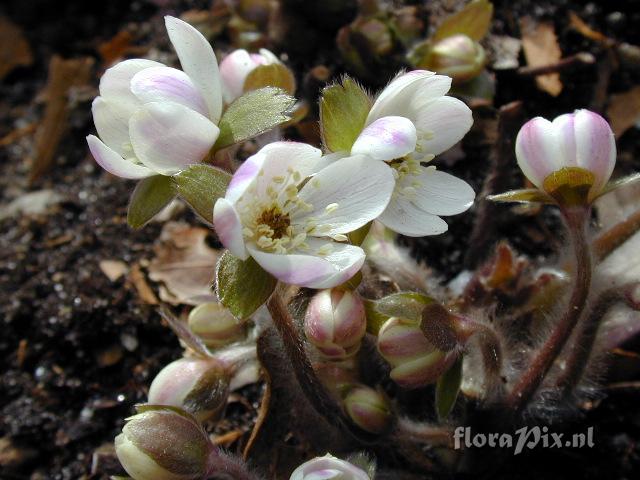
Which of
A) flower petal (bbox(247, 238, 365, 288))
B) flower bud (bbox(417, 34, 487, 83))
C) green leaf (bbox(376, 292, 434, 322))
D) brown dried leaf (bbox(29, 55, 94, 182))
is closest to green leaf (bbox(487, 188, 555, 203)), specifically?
green leaf (bbox(376, 292, 434, 322))

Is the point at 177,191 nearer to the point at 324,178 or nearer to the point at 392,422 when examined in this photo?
the point at 324,178

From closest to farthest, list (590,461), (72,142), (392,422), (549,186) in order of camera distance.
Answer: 1. (549,186)
2. (392,422)
3. (590,461)
4. (72,142)

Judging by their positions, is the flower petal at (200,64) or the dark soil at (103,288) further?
the dark soil at (103,288)

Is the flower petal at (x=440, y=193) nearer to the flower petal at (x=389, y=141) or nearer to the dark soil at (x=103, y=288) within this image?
the flower petal at (x=389, y=141)

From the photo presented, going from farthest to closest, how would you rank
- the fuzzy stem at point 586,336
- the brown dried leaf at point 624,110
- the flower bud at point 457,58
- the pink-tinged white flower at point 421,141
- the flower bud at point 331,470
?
the brown dried leaf at point 624,110 → the flower bud at point 457,58 → the fuzzy stem at point 586,336 → the pink-tinged white flower at point 421,141 → the flower bud at point 331,470

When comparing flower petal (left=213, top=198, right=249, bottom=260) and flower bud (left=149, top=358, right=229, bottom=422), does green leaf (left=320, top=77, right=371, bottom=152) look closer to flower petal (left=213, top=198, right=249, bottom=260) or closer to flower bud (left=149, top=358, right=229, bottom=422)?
flower petal (left=213, top=198, right=249, bottom=260)

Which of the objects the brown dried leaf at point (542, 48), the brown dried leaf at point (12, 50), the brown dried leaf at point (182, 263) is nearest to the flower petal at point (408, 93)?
the brown dried leaf at point (182, 263)

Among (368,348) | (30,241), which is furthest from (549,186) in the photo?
(30,241)

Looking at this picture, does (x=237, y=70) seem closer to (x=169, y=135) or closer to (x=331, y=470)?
(x=169, y=135)
